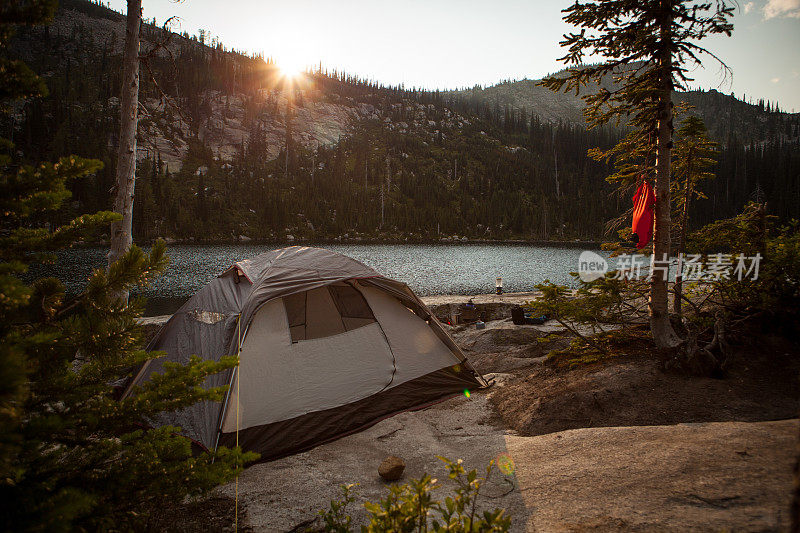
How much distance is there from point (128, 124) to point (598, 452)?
9122mm

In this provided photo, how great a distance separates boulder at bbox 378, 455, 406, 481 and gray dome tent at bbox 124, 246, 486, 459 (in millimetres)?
1434

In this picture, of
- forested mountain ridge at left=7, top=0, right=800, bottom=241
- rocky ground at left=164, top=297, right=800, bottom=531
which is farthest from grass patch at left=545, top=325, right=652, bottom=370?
forested mountain ridge at left=7, top=0, right=800, bottom=241

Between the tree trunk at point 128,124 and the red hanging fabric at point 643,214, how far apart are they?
885cm

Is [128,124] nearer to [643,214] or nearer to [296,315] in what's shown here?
[296,315]

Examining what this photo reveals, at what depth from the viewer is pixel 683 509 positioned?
2557mm

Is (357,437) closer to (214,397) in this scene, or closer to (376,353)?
(376,353)

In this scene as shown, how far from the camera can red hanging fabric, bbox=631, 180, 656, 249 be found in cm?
577

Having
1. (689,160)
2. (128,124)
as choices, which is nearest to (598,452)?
(689,160)

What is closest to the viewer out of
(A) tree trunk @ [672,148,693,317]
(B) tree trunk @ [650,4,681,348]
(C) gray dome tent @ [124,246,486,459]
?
(C) gray dome tent @ [124,246,486,459]

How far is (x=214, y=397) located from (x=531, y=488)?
2.88 m

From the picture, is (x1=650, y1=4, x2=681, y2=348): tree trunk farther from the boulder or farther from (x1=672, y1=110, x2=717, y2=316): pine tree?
the boulder

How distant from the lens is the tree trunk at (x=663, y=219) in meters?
5.55

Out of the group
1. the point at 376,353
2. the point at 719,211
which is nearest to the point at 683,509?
the point at 376,353

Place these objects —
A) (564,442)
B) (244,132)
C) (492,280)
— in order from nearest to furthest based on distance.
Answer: (564,442), (492,280), (244,132)
